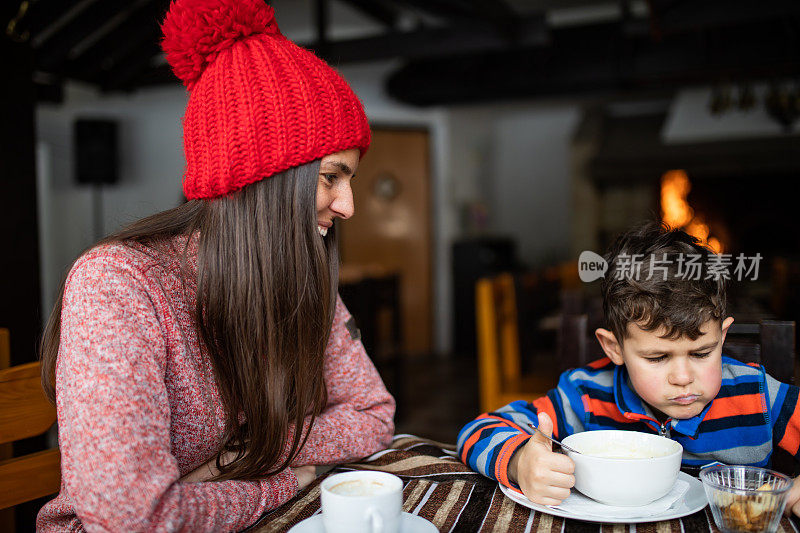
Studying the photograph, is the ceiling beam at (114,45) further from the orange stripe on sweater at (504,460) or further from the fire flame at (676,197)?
the fire flame at (676,197)

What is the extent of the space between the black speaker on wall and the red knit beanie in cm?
471

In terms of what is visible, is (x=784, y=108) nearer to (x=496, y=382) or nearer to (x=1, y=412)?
(x=496, y=382)

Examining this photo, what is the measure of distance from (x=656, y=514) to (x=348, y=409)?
516 mm

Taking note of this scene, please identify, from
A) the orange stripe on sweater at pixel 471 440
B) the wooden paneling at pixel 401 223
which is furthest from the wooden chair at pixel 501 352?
the wooden paneling at pixel 401 223

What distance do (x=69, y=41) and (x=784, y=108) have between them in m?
5.03

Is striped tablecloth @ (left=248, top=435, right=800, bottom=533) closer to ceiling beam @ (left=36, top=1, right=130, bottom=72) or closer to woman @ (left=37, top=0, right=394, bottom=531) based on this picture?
woman @ (left=37, top=0, right=394, bottom=531)

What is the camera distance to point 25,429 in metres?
0.97

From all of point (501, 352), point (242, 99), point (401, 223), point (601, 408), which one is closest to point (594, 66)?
point (401, 223)

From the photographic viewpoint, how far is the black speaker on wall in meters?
5.12

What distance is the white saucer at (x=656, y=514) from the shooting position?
2.48ft

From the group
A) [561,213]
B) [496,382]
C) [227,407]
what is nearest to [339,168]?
[227,407]

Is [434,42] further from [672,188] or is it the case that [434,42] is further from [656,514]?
[656,514]

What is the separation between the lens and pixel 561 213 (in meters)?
7.32

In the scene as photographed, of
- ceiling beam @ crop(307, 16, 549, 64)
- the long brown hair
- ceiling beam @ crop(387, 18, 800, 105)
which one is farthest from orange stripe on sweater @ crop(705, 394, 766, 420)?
ceiling beam @ crop(387, 18, 800, 105)
